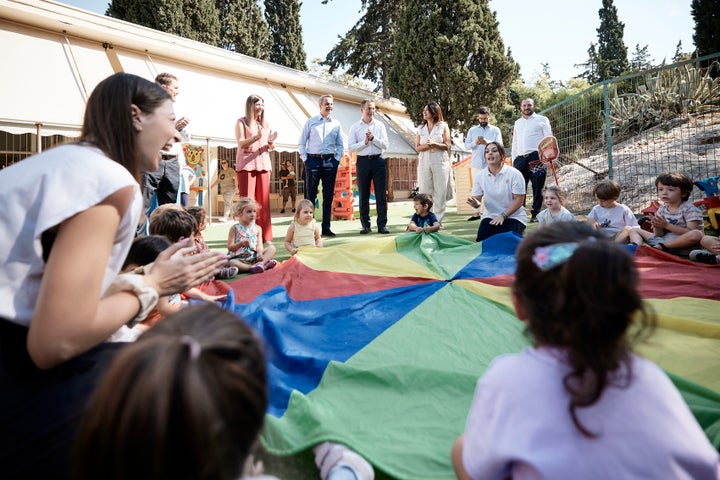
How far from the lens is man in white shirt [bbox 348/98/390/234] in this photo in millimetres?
6649

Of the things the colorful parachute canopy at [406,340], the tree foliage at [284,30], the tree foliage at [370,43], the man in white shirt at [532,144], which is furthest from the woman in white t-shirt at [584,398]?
the tree foliage at [284,30]

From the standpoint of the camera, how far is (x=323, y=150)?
21.3ft

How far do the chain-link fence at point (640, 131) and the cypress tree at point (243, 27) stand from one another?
48.9ft

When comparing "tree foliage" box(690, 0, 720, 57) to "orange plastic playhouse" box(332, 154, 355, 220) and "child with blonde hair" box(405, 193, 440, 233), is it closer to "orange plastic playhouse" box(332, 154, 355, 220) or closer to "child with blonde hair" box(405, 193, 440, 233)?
→ "orange plastic playhouse" box(332, 154, 355, 220)

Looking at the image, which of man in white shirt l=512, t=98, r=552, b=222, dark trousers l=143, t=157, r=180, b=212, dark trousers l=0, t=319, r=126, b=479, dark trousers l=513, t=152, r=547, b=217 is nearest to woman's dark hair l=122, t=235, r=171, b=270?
dark trousers l=0, t=319, r=126, b=479

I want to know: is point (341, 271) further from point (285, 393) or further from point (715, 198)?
point (715, 198)

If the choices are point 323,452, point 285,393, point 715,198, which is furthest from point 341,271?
point 715,198

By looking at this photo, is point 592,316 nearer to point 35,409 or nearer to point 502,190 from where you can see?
point 35,409

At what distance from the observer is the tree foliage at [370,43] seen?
20484mm

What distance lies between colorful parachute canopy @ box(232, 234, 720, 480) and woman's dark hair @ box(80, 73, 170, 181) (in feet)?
2.36

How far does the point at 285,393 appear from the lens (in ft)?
6.00

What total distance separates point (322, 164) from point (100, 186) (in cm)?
556

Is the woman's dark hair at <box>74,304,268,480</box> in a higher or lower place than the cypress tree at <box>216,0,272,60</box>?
lower

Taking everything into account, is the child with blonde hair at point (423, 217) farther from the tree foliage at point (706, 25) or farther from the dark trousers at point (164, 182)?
the tree foliage at point (706, 25)
